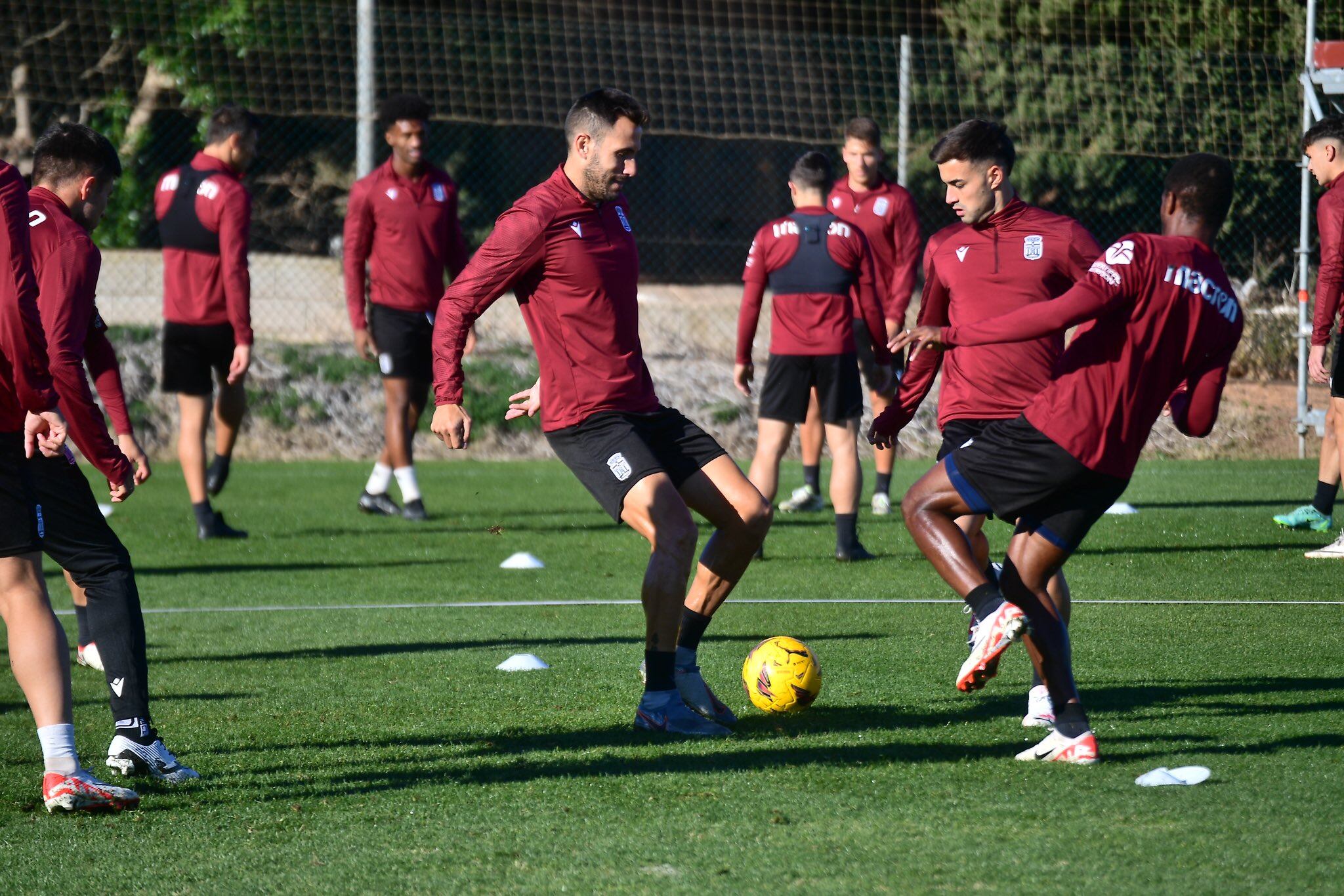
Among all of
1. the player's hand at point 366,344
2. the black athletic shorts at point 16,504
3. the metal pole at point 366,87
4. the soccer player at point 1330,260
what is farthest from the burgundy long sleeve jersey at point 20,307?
the metal pole at point 366,87

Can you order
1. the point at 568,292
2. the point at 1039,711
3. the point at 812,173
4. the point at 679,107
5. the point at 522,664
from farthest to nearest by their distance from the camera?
the point at 679,107 → the point at 812,173 → the point at 522,664 → the point at 568,292 → the point at 1039,711

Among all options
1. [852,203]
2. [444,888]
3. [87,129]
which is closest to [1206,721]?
[444,888]

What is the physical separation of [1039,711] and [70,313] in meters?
3.35

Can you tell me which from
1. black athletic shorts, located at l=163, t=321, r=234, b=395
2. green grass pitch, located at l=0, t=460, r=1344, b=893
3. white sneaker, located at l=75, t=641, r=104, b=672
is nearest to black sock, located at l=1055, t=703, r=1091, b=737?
green grass pitch, located at l=0, t=460, r=1344, b=893

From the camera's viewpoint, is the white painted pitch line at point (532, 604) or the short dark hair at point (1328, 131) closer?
the white painted pitch line at point (532, 604)

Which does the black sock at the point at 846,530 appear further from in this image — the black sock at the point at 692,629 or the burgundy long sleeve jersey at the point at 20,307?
the burgundy long sleeve jersey at the point at 20,307

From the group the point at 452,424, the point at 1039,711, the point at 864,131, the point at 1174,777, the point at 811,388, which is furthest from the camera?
the point at 864,131

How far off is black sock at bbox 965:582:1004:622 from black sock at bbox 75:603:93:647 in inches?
145

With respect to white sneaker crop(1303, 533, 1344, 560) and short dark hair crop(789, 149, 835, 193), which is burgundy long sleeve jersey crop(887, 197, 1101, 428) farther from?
white sneaker crop(1303, 533, 1344, 560)

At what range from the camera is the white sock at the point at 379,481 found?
1148cm

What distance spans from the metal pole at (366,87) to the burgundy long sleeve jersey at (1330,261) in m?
9.41

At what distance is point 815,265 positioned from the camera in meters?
9.48

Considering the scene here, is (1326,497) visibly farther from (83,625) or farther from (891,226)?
(83,625)

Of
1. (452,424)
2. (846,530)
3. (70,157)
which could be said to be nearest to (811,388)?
(846,530)
